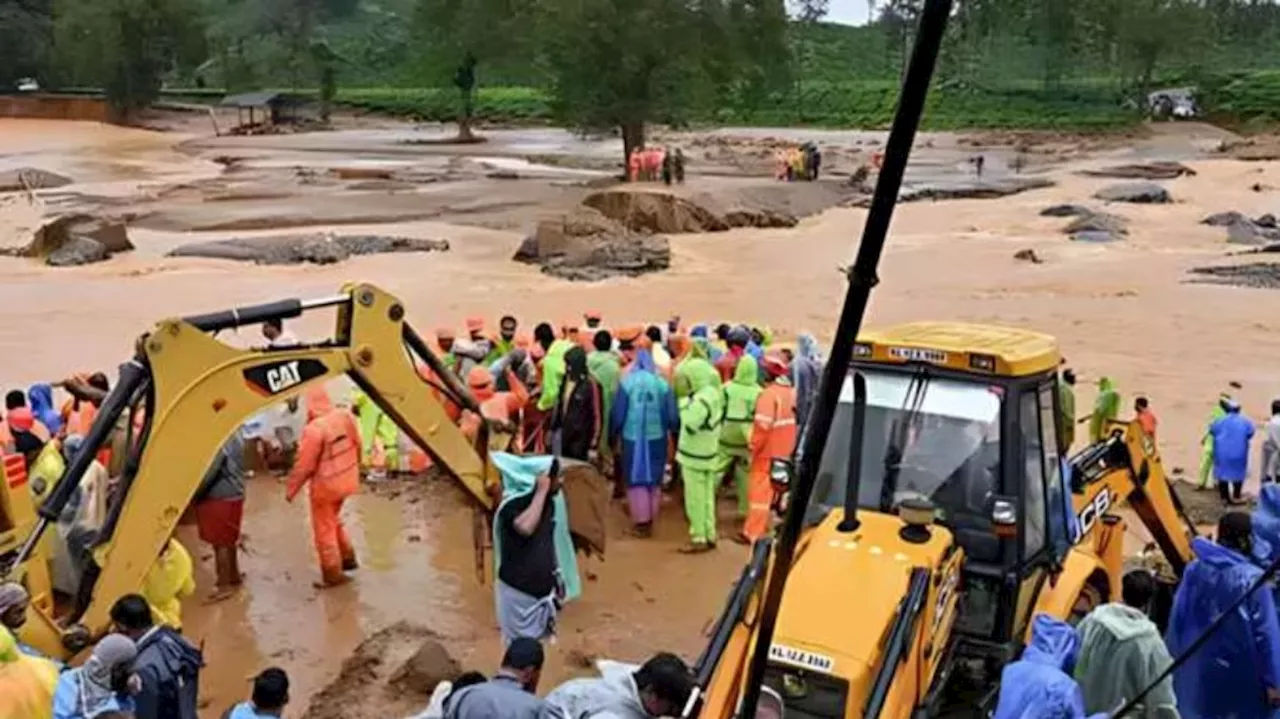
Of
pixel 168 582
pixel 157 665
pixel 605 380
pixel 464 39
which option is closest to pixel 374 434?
pixel 605 380

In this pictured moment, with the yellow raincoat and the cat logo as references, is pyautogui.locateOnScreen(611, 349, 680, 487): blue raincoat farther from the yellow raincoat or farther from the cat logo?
the yellow raincoat

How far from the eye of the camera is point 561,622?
9.55m

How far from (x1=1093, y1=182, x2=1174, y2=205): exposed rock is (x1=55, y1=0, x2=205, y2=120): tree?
171 ft

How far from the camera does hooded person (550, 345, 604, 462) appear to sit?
11.3 metres

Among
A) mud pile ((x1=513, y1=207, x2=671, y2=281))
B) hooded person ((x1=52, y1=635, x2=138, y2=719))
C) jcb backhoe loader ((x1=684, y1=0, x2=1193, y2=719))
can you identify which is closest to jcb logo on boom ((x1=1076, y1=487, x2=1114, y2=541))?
jcb backhoe loader ((x1=684, y1=0, x2=1193, y2=719))

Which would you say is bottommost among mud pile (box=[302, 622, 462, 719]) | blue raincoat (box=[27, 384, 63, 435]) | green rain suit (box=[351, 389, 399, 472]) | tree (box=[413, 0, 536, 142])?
mud pile (box=[302, 622, 462, 719])

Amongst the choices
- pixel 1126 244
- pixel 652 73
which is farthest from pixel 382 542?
pixel 652 73

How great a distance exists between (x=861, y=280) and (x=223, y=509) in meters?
8.21

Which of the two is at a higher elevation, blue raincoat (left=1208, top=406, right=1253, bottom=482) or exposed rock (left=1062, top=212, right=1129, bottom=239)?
blue raincoat (left=1208, top=406, right=1253, bottom=482)

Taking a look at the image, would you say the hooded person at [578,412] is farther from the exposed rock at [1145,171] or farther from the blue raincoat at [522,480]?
the exposed rock at [1145,171]

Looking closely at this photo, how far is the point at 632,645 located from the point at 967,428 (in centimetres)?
354

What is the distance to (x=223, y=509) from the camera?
9781mm

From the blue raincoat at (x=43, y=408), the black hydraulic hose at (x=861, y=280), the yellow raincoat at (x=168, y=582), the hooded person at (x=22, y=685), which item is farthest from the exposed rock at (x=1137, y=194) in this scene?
the black hydraulic hose at (x=861, y=280)

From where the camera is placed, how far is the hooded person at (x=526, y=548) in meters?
7.63
